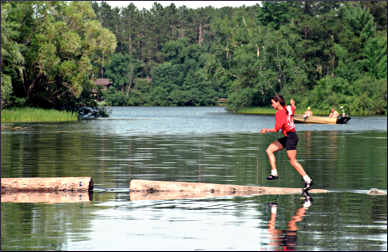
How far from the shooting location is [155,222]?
14281mm

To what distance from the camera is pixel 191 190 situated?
1870 centimetres

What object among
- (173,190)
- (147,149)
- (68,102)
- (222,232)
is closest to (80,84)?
→ (68,102)

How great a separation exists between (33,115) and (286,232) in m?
65.8

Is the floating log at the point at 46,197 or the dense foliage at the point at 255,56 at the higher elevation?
the dense foliage at the point at 255,56

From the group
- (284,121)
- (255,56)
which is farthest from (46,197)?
(255,56)

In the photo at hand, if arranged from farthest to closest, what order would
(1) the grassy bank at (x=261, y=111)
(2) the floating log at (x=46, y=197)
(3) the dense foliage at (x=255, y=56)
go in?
(1) the grassy bank at (x=261, y=111)
(3) the dense foliage at (x=255, y=56)
(2) the floating log at (x=46, y=197)

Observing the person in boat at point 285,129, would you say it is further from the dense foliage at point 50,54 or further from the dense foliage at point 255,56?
the dense foliage at point 50,54

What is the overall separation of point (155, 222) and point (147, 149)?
23.5 m

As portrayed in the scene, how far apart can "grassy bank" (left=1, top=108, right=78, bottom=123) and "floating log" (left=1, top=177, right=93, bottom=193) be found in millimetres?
55291

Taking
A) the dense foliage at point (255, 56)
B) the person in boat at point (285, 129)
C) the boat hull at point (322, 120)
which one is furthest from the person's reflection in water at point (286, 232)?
the boat hull at point (322, 120)

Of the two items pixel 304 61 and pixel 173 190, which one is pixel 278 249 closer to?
pixel 173 190

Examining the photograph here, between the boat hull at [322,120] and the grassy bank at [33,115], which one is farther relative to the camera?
the boat hull at [322,120]

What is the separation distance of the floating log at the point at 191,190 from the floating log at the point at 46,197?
1.09m

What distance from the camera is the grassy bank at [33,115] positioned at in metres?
73.9
